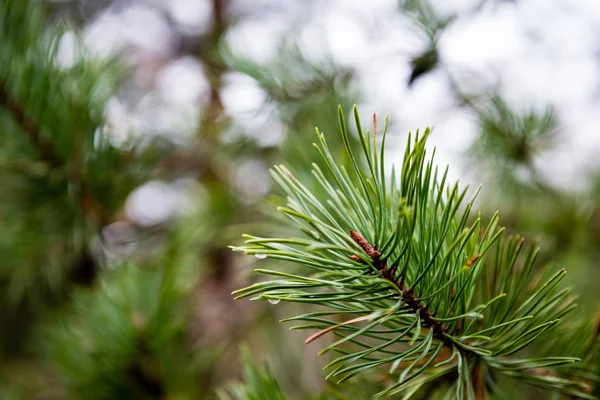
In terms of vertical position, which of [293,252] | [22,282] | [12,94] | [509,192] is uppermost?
[509,192]

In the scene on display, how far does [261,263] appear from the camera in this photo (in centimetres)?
50

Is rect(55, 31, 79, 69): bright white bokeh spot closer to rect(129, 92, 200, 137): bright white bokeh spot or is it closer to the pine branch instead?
the pine branch

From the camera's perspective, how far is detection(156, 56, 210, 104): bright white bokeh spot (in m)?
1.02

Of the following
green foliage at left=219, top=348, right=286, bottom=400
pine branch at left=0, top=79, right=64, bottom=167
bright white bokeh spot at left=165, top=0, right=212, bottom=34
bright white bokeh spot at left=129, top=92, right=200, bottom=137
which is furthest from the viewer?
bright white bokeh spot at left=165, top=0, right=212, bottom=34

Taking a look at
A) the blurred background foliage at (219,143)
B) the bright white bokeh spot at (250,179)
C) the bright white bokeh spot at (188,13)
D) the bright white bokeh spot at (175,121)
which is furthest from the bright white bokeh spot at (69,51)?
the bright white bokeh spot at (188,13)

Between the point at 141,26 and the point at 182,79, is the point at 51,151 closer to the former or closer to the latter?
the point at 182,79

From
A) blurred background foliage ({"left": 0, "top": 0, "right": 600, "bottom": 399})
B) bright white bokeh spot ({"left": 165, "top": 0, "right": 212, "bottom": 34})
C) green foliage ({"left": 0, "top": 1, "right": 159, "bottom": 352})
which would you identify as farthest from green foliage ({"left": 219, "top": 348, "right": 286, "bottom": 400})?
bright white bokeh spot ({"left": 165, "top": 0, "right": 212, "bottom": 34})

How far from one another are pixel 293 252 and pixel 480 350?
12 cm

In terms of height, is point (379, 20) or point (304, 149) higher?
point (379, 20)

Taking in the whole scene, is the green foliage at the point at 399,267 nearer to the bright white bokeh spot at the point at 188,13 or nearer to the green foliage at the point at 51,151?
the green foliage at the point at 51,151

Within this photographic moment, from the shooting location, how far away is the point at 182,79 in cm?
116

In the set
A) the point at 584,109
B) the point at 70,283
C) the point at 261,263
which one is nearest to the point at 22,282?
the point at 70,283

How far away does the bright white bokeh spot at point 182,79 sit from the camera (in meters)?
1.02

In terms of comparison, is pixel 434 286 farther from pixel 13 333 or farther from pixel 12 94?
pixel 13 333
